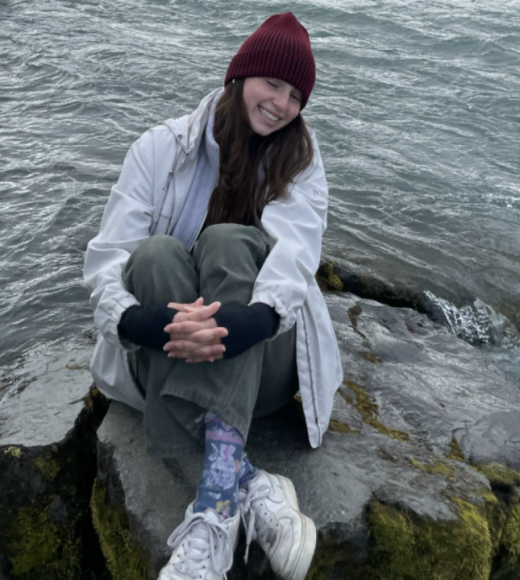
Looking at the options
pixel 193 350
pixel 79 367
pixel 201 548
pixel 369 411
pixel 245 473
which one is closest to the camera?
pixel 201 548

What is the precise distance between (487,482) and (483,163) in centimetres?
717

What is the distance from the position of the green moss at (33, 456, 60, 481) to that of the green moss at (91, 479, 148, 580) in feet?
0.67

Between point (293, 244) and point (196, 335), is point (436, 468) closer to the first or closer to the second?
point (293, 244)

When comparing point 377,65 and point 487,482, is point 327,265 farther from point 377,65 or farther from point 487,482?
point 377,65

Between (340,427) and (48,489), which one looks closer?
(48,489)

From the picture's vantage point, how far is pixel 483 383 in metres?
4.61

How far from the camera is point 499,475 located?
344cm

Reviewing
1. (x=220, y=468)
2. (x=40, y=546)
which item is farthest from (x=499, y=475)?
(x=40, y=546)

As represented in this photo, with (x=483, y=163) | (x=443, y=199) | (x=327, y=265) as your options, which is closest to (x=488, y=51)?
(x=483, y=163)

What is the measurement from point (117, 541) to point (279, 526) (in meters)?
0.84

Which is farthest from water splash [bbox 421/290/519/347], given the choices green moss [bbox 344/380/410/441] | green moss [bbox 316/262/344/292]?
green moss [bbox 344/380/410/441]

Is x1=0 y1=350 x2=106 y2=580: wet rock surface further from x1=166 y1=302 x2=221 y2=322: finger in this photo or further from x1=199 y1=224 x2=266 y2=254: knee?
x1=199 y1=224 x2=266 y2=254: knee

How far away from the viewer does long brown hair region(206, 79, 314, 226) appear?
3312 millimetres

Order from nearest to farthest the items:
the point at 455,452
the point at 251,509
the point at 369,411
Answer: the point at 251,509, the point at 455,452, the point at 369,411
